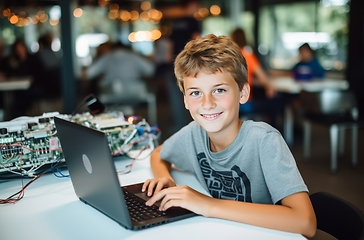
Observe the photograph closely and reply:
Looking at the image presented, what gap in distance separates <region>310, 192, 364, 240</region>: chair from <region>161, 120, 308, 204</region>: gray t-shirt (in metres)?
0.16

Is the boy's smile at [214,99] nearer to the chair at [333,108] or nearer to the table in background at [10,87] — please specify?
the chair at [333,108]

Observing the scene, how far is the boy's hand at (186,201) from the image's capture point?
4.00ft

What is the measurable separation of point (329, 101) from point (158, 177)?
10.1 feet

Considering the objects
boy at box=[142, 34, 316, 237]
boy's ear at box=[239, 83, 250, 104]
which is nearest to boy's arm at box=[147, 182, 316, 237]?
boy at box=[142, 34, 316, 237]

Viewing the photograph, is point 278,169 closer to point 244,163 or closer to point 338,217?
point 244,163

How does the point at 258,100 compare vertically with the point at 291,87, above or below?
below

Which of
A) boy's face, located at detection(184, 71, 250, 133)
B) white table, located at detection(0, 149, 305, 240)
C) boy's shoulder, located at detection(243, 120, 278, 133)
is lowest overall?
white table, located at detection(0, 149, 305, 240)

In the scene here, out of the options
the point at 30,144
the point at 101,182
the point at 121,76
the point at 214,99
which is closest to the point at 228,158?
the point at 214,99

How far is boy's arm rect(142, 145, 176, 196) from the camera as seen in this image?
4.60ft

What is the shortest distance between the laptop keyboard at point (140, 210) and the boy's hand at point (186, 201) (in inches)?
1.1

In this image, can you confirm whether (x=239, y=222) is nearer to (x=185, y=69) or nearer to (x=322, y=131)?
(x=185, y=69)

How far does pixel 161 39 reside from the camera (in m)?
8.29

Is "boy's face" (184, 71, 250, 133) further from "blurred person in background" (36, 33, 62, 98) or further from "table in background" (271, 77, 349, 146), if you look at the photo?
"blurred person in background" (36, 33, 62, 98)

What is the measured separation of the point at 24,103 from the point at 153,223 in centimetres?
589
